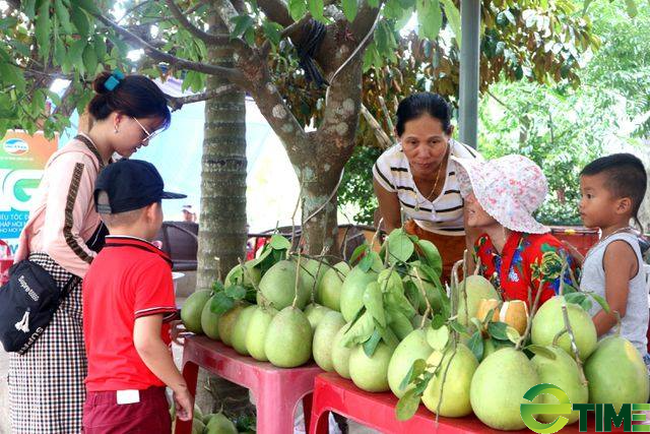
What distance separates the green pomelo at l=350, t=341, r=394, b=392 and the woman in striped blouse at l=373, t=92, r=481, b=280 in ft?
3.16

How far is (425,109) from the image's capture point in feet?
8.90

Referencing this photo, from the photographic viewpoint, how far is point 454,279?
5.29 feet

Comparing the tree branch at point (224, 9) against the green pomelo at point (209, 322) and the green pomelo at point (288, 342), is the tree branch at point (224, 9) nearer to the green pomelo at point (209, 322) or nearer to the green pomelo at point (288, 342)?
the green pomelo at point (209, 322)

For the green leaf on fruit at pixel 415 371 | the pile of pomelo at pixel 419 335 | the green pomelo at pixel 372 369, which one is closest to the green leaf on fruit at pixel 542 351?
the pile of pomelo at pixel 419 335

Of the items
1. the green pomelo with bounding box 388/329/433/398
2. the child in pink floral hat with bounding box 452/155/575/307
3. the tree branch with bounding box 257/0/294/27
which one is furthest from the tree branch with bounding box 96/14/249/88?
the green pomelo with bounding box 388/329/433/398

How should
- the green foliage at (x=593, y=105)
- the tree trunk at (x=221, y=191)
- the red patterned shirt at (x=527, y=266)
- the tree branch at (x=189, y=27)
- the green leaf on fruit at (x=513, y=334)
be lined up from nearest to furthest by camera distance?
the green leaf on fruit at (x=513, y=334), the red patterned shirt at (x=527, y=266), the tree branch at (x=189, y=27), the tree trunk at (x=221, y=191), the green foliage at (x=593, y=105)

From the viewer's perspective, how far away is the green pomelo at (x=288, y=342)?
1927mm

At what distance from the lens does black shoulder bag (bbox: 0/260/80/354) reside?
Answer: 2.18 m

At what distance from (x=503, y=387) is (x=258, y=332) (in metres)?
0.84

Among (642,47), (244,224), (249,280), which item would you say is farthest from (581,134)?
(249,280)

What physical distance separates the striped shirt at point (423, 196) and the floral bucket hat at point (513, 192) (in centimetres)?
47

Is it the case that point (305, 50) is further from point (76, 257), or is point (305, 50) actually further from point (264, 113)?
point (76, 257)

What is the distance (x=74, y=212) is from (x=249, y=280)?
591mm

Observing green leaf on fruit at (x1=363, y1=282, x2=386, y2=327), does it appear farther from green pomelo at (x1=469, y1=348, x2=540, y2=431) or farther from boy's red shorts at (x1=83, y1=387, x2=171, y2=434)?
boy's red shorts at (x1=83, y1=387, x2=171, y2=434)
